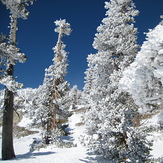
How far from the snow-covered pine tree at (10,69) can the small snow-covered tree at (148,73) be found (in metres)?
5.92

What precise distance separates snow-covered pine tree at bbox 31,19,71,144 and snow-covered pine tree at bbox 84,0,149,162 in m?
7.48

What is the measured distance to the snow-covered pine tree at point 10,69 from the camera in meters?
8.28

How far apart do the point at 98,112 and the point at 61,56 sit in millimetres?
11778

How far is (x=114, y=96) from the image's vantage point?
9.20 meters

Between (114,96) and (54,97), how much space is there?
1024 centimetres

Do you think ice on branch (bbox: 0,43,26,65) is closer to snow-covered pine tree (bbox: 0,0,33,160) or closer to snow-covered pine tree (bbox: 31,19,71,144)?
snow-covered pine tree (bbox: 0,0,33,160)

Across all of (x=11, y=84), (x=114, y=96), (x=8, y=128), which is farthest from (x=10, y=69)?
(x=114, y=96)

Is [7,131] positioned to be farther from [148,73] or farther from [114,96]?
[148,73]

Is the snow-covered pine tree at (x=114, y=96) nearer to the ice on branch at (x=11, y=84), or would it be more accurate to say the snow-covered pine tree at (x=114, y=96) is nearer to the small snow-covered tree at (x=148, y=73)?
the small snow-covered tree at (x=148, y=73)

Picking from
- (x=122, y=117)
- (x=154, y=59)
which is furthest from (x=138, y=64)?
(x=122, y=117)

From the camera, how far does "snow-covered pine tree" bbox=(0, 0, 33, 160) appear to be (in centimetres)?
828

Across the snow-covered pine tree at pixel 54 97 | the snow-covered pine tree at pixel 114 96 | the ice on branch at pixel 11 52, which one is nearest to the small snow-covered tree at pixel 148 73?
the snow-covered pine tree at pixel 114 96

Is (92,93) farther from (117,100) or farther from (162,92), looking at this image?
(162,92)

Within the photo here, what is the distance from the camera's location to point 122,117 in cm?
821
